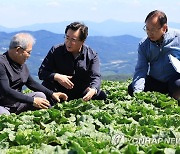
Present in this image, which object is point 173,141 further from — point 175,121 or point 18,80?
point 18,80

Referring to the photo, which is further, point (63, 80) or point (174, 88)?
point (174, 88)

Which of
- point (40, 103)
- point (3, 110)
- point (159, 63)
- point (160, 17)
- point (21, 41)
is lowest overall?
point (3, 110)

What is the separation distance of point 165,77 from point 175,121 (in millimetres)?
3775

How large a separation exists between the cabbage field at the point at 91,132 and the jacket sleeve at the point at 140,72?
188 centimetres

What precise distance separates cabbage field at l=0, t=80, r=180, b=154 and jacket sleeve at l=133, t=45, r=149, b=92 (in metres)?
1.88

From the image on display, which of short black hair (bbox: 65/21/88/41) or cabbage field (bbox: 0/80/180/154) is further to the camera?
short black hair (bbox: 65/21/88/41)

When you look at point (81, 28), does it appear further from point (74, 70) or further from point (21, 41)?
point (21, 41)

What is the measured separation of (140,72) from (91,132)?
15.1ft

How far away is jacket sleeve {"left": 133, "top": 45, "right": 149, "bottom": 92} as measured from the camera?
8648 mm

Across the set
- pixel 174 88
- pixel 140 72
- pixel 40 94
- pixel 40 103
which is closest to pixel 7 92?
pixel 40 103

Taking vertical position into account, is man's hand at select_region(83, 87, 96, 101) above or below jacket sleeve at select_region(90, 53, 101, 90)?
below

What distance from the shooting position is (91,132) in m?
4.41

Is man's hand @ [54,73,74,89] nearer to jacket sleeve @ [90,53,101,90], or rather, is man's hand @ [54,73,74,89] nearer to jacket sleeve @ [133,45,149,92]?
jacket sleeve @ [90,53,101,90]

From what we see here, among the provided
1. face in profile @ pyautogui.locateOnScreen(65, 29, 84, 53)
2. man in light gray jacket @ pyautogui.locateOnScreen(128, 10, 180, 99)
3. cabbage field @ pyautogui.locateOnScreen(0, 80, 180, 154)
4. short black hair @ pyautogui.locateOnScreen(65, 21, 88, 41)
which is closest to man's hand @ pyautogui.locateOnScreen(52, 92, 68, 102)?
face in profile @ pyautogui.locateOnScreen(65, 29, 84, 53)
